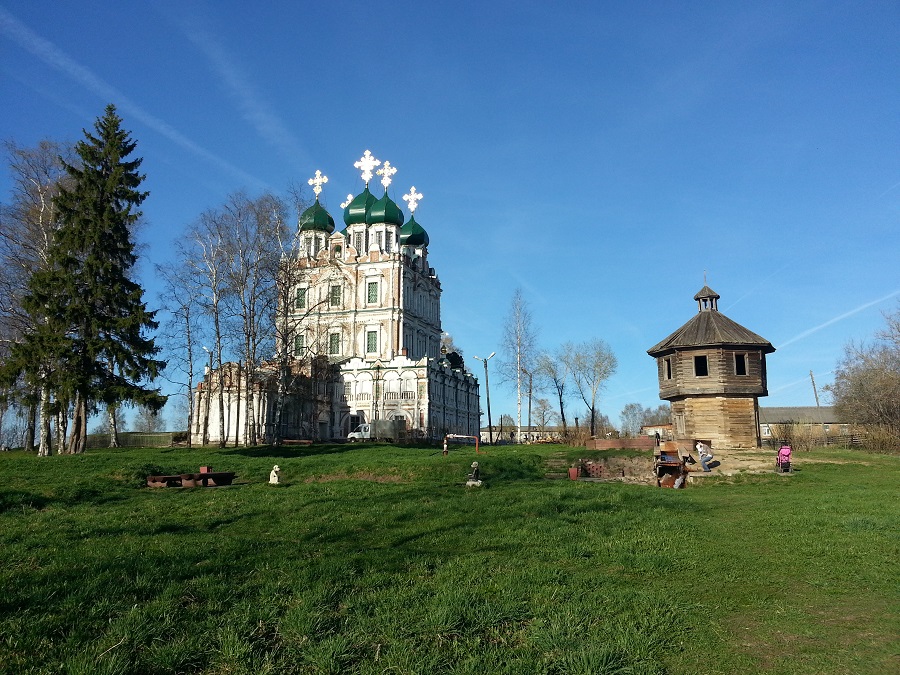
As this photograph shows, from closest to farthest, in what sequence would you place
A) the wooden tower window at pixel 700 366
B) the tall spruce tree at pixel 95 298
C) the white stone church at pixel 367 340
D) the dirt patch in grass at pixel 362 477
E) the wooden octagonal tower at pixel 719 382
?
the dirt patch in grass at pixel 362 477 < the tall spruce tree at pixel 95 298 < the wooden octagonal tower at pixel 719 382 < the wooden tower window at pixel 700 366 < the white stone church at pixel 367 340

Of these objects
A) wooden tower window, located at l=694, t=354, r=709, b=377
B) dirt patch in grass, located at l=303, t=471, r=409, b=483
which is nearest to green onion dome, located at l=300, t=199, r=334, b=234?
wooden tower window, located at l=694, t=354, r=709, b=377

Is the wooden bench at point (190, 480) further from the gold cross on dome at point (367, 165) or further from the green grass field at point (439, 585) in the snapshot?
the gold cross on dome at point (367, 165)

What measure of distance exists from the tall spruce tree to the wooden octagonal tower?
87.1 feet

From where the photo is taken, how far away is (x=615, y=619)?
6.29 m

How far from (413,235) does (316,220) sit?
32.1 ft

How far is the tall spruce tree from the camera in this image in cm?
2608

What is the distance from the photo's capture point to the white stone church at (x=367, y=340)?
155ft

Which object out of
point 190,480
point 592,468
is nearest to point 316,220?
point 592,468

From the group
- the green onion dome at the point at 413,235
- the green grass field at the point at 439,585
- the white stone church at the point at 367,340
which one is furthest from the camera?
the green onion dome at the point at 413,235

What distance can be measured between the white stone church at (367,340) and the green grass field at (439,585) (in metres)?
30.4

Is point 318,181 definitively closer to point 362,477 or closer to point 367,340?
point 367,340

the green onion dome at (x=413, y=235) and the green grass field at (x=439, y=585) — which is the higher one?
the green onion dome at (x=413, y=235)

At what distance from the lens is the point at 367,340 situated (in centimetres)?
5644

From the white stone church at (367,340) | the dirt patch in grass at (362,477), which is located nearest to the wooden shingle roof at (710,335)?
the white stone church at (367,340)
